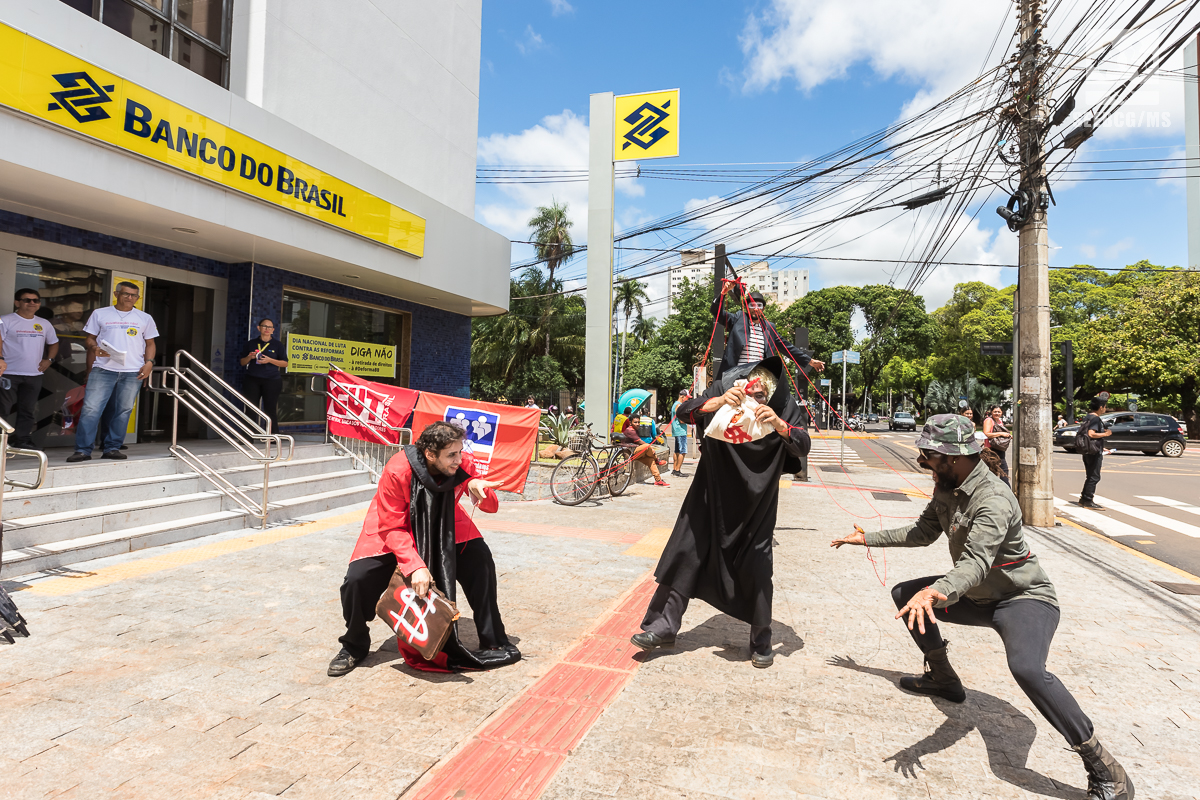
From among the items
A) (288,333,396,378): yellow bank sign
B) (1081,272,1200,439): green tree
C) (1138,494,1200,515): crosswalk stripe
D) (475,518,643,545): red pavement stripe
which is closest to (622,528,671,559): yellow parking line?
(475,518,643,545): red pavement stripe

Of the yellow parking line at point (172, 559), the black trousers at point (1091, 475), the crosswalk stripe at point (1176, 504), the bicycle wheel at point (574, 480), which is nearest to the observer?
the yellow parking line at point (172, 559)

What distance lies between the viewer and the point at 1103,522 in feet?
31.8

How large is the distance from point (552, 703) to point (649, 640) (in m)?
0.77

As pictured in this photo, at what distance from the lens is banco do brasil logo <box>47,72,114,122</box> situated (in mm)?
6504

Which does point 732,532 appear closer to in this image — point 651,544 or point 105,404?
point 651,544

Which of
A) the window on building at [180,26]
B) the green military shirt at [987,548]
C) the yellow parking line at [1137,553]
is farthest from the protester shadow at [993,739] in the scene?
the window on building at [180,26]

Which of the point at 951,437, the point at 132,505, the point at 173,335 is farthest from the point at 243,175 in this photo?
the point at 951,437

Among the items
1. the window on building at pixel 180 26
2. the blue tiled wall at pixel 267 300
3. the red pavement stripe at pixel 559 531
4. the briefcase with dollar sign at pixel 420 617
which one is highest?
the window on building at pixel 180 26

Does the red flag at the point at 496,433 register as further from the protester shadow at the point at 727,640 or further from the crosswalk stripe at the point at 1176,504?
the crosswalk stripe at the point at 1176,504

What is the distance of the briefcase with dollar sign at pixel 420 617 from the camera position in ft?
10.6

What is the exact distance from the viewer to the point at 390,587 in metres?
3.34

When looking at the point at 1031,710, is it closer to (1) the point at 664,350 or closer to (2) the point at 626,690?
(2) the point at 626,690

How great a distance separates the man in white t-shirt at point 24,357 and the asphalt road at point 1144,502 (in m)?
12.3

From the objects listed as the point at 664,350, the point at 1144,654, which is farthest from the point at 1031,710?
the point at 664,350
